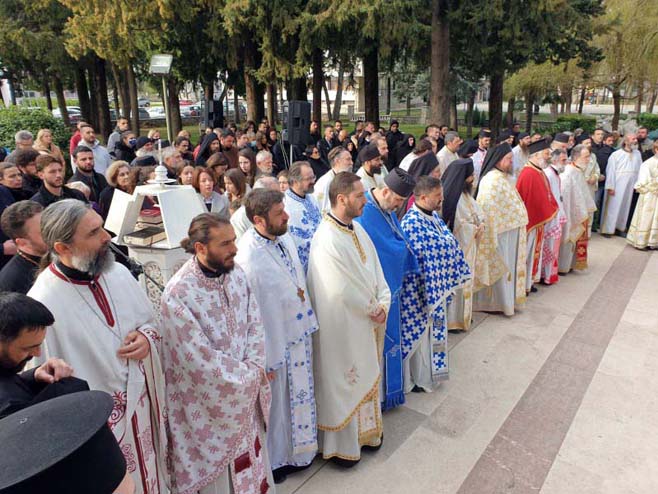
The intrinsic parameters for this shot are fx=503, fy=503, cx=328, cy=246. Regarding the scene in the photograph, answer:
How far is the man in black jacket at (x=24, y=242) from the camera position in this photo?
295cm

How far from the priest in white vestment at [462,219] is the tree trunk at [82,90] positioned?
2299 cm

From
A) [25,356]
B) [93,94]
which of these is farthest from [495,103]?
[25,356]

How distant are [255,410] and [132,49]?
15543 millimetres

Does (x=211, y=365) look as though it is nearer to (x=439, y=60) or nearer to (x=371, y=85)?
(x=439, y=60)

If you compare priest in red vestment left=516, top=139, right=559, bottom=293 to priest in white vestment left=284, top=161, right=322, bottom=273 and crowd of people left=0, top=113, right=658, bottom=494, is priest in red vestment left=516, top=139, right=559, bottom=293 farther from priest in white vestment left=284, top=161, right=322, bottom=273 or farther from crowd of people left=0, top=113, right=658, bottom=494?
priest in white vestment left=284, top=161, right=322, bottom=273

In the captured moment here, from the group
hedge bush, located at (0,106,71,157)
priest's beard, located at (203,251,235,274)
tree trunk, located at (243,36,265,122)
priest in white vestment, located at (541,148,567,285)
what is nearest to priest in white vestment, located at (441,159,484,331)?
priest in white vestment, located at (541,148,567,285)

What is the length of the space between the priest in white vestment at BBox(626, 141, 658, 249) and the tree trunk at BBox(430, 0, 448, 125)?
297 inches

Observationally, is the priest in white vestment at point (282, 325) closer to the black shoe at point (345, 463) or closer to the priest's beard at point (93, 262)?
the black shoe at point (345, 463)

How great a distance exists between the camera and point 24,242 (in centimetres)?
300

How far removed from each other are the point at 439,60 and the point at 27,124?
40.8ft

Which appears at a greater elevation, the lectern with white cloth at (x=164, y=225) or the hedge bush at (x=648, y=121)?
the hedge bush at (x=648, y=121)

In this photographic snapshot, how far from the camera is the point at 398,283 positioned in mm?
4281

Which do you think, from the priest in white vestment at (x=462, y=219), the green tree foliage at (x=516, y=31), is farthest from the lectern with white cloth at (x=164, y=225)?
the green tree foliage at (x=516, y=31)

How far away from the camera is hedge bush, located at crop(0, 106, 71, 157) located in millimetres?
13672
